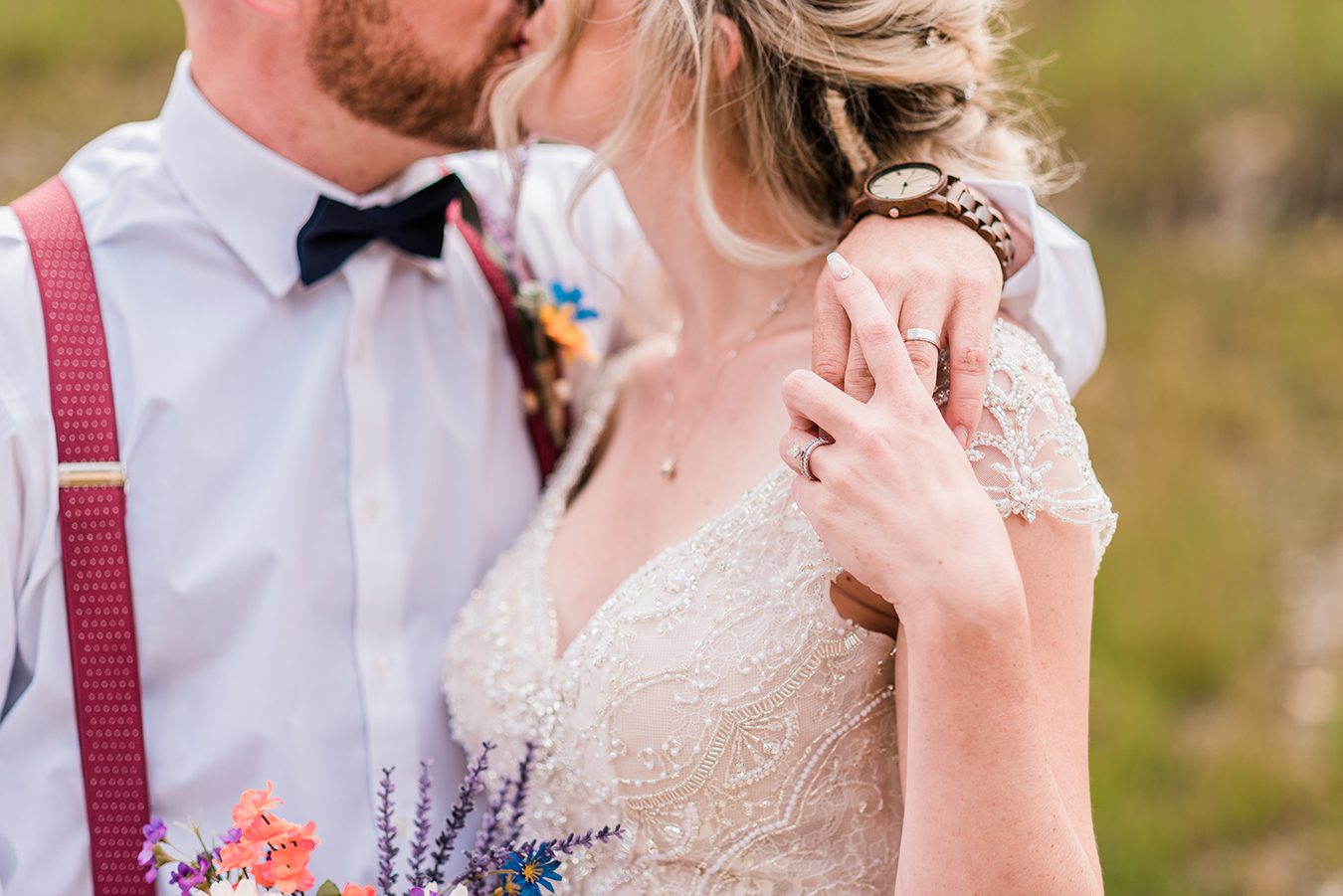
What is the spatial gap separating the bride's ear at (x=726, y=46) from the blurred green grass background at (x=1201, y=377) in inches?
63.9

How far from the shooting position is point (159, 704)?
1.98 m

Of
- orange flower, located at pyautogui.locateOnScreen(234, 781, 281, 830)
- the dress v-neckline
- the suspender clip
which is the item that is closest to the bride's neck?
the dress v-neckline

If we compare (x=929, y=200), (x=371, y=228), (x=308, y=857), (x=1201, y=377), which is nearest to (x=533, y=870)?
(x=308, y=857)

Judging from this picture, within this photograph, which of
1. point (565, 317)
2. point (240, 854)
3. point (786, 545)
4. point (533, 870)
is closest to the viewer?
point (240, 854)

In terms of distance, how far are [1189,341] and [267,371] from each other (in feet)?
13.9

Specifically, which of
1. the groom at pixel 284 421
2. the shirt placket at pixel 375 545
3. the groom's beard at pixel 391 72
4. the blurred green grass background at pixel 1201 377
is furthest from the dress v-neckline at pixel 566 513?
the blurred green grass background at pixel 1201 377

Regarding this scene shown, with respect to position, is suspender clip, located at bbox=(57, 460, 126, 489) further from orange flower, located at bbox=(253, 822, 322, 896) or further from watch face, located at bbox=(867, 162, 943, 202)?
watch face, located at bbox=(867, 162, 943, 202)

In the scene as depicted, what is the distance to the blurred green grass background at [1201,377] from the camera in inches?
144

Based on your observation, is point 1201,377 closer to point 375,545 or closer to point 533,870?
point 375,545

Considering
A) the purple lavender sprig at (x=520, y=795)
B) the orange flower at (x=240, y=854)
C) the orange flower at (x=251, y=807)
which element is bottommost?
the purple lavender sprig at (x=520, y=795)

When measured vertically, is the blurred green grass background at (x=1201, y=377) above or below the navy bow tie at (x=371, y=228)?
below

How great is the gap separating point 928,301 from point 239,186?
1117 mm

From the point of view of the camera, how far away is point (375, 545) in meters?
2.11

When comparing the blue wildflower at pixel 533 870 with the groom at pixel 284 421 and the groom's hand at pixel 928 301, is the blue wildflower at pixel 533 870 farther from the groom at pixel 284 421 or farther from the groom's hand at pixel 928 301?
the groom's hand at pixel 928 301
